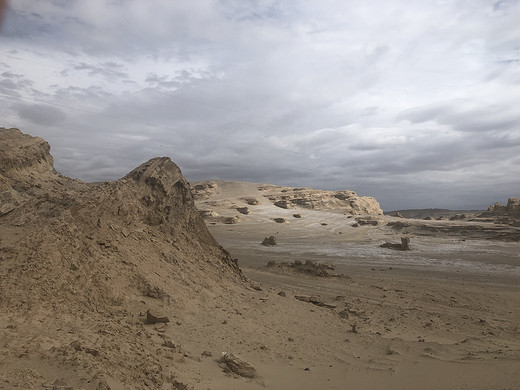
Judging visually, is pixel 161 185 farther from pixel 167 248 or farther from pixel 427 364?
pixel 427 364

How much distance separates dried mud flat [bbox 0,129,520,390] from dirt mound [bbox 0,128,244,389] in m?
0.02

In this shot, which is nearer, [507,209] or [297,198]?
[507,209]

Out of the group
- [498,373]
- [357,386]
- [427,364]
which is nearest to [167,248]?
[357,386]

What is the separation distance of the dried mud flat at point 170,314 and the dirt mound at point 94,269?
2 centimetres

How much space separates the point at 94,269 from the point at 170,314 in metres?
1.31

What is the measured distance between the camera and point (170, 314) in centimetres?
564

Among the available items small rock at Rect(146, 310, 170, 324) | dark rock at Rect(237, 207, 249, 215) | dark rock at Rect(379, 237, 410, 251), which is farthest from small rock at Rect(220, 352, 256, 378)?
dark rock at Rect(237, 207, 249, 215)

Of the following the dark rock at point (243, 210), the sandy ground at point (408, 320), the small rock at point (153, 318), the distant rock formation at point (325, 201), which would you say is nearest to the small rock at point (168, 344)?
the small rock at point (153, 318)

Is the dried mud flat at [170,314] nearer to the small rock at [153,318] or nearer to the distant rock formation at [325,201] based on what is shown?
the small rock at [153,318]

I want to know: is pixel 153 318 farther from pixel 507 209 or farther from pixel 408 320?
pixel 507 209

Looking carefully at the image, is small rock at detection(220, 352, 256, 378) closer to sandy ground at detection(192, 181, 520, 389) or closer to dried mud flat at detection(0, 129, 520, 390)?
dried mud flat at detection(0, 129, 520, 390)

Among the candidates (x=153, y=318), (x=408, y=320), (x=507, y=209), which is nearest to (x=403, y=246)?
(x=408, y=320)

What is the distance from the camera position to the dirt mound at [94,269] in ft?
12.0

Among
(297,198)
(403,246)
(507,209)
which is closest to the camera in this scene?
Answer: (403,246)
